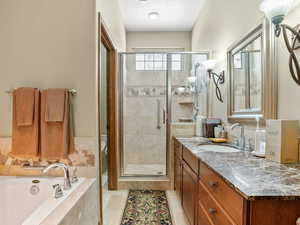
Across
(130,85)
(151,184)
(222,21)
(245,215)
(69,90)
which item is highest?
(222,21)

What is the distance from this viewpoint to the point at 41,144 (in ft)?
5.87

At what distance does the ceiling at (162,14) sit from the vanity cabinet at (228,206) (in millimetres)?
2561

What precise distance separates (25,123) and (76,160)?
1.85 feet

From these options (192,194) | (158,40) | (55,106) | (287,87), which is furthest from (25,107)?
(158,40)

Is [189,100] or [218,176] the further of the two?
[189,100]

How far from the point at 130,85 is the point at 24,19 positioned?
6.40ft

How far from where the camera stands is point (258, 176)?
0.94 m

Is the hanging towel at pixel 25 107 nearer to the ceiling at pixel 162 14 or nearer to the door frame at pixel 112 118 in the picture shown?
the door frame at pixel 112 118

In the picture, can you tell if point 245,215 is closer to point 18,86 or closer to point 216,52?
point 18,86

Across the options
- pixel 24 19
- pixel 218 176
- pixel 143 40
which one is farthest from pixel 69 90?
pixel 143 40

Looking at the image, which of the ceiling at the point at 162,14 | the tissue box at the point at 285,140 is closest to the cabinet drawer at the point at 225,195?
the tissue box at the point at 285,140

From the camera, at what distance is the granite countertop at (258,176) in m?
0.74

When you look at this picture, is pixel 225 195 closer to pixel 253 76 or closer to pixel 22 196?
pixel 253 76

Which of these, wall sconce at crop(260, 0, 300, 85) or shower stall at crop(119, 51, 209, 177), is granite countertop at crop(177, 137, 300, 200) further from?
shower stall at crop(119, 51, 209, 177)
